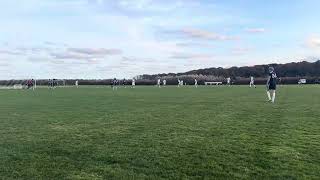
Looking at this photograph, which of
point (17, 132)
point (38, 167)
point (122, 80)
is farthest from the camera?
point (122, 80)

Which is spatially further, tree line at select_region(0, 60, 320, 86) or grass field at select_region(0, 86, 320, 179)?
tree line at select_region(0, 60, 320, 86)

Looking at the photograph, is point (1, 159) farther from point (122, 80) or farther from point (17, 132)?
point (122, 80)

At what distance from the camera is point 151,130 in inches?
658

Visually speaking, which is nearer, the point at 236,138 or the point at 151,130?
the point at 236,138

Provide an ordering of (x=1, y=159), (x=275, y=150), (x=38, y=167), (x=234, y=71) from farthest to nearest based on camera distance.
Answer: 1. (x=234, y=71)
2. (x=275, y=150)
3. (x=1, y=159)
4. (x=38, y=167)

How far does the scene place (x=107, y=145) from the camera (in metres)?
13.6

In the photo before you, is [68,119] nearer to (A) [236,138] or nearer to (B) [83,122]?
(B) [83,122]

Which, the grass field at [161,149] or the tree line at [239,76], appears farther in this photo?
the tree line at [239,76]

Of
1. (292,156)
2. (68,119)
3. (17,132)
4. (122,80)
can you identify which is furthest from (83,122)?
(122,80)

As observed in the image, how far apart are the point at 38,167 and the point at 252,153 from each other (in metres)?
4.83

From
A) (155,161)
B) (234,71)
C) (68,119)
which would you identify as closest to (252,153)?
(155,161)

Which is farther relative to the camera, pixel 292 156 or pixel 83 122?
pixel 83 122

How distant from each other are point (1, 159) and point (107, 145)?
2903 millimetres

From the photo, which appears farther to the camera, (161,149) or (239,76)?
(239,76)
